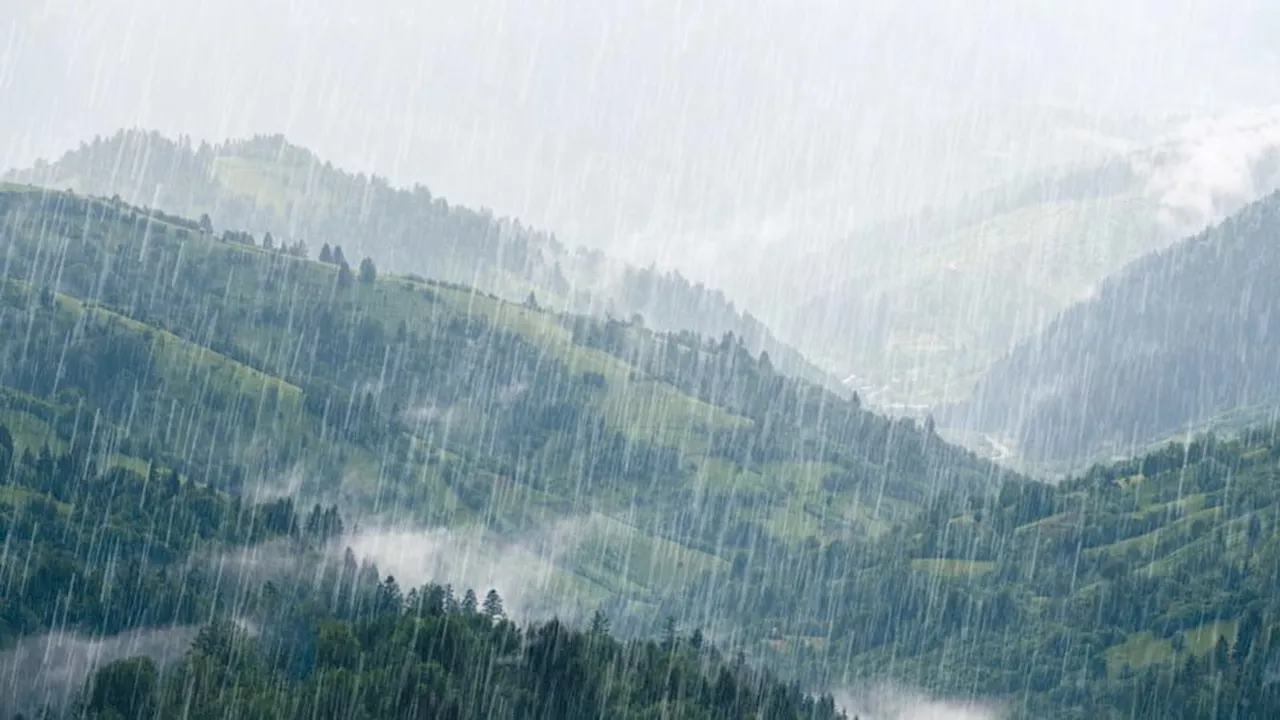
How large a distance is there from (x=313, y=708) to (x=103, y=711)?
2420cm

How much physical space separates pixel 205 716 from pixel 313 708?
38.9 ft

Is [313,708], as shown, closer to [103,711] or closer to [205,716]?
[205,716]

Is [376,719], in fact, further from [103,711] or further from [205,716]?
[103,711]

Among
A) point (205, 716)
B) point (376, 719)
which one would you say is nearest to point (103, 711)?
point (205, 716)

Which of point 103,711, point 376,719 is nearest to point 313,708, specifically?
point 376,719

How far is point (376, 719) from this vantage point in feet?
641

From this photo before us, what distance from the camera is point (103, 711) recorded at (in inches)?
7825

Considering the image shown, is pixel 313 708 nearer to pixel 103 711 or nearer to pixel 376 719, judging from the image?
pixel 376 719

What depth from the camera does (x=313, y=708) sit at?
196000 mm

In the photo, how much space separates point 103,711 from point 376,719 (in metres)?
31.2

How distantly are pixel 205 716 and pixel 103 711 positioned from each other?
51.0 ft

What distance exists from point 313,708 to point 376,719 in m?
7.14

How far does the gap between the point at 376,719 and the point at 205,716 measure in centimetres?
1835
